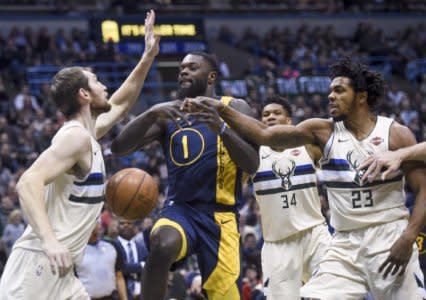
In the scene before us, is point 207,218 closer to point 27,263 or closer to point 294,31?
point 27,263

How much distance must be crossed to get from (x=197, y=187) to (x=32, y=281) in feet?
6.31

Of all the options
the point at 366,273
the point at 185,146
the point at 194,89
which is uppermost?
the point at 194,89

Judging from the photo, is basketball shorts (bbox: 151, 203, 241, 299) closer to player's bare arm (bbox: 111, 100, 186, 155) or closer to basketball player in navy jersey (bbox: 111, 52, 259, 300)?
basketball player in navy jersey (bbox: 111, 52, 259, 300)

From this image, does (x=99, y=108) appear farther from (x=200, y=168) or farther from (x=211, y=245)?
(x=211, y=245)

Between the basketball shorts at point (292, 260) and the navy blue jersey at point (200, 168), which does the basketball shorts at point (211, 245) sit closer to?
the navy blue jersey at point (200, 168)

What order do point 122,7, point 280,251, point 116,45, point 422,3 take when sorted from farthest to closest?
point 422,3, point 122,7, point 116,45, point 280,251

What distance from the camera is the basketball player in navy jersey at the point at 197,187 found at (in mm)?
7816

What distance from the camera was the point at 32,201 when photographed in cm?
625

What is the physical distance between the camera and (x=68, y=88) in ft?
22.9

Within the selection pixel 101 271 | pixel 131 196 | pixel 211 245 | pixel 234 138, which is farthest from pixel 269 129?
pixel 101 271

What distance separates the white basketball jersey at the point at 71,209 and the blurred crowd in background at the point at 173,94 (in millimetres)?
2830

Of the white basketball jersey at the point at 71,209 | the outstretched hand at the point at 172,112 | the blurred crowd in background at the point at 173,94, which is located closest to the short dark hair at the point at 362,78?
the outstretched hand at the point at 172,112

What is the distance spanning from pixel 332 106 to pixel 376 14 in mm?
24570

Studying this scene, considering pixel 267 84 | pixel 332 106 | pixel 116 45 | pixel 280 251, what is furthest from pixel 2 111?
pixel 332 106
